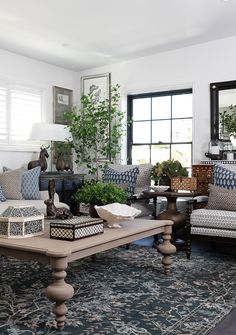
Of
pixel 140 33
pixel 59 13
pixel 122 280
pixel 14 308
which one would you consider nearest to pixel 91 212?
pixel 122 280

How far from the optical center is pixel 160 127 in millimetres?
5742

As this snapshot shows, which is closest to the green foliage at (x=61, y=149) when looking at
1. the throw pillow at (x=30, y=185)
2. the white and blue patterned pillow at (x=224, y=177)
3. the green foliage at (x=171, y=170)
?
the throw pillow at (x=30, y=185)

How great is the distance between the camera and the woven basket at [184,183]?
4.33m

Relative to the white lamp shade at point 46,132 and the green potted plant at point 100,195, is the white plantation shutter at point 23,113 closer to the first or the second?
the white lamp shade at point 46,132

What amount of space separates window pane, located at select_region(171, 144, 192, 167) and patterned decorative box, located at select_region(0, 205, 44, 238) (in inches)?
129

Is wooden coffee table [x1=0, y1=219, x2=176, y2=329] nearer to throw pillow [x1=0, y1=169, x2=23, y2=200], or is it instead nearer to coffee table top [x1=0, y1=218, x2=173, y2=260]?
coffee table top [x1=0, y1=218, x2=173, y2=260]

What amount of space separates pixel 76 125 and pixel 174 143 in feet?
4.87

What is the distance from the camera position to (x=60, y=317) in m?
2.11

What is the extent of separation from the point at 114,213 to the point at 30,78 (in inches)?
136

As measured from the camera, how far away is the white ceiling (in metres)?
3.86

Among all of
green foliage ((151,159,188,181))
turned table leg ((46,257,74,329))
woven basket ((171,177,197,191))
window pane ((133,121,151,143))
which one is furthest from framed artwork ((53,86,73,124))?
turned table leg ((46,257,74,329))

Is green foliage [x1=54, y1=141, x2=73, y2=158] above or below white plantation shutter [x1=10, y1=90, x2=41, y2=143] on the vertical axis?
below

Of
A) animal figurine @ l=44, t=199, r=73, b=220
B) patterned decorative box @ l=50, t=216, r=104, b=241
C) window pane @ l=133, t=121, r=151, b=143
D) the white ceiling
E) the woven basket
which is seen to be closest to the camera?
patterned decorative box @ l=50, t=216, r=104, b=241

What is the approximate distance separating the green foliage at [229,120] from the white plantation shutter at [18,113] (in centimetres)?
268
